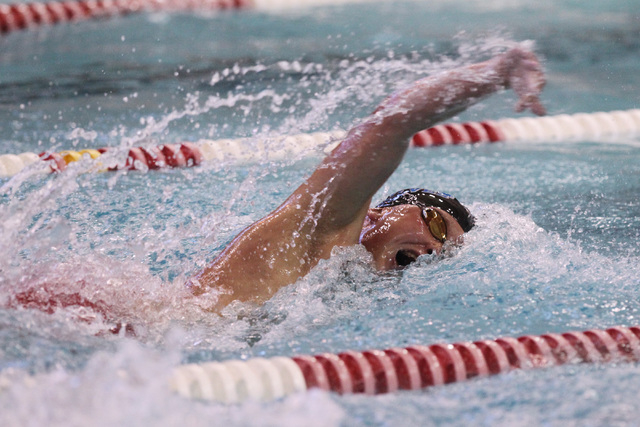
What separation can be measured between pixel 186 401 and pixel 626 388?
0.93 meters

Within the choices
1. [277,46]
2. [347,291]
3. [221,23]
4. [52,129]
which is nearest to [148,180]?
[52,129]

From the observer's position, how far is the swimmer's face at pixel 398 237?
2096 millimetres

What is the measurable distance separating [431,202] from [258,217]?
866 millimetres

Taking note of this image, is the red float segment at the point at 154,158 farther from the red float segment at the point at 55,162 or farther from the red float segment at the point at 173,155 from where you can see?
the red float segment at the point at 55,162

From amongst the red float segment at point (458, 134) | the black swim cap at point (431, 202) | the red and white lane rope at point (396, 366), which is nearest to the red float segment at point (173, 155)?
the red float segment at point (458, 134)

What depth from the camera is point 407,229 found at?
2.10 m

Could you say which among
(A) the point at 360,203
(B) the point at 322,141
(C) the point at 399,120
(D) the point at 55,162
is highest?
(C) the point at 399,120

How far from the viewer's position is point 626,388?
1.64m

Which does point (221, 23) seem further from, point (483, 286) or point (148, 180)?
point (483, 286)

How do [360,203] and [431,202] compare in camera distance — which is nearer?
[360,203]

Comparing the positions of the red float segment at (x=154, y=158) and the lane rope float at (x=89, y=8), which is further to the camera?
the lane rope float at (x=89, y=8)

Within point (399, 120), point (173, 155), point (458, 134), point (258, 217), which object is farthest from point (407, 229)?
point (458, 134)

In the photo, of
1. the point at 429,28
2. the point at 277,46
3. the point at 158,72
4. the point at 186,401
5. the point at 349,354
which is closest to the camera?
the point at 186,401

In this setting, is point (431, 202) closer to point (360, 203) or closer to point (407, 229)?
point (407, 229)
